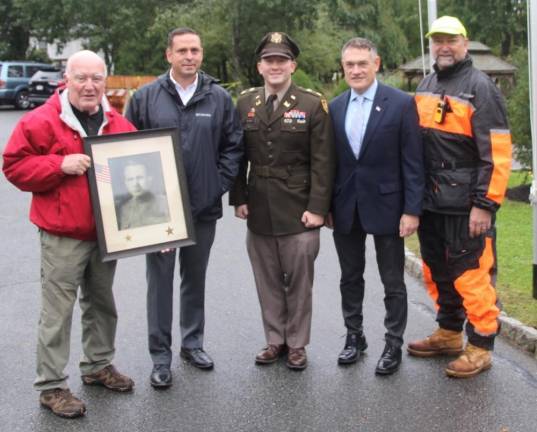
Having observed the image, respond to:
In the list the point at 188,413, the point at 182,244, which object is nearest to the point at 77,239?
the point at 182,244

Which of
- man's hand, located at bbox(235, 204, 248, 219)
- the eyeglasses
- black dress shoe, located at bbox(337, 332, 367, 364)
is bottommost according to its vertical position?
black dress shoe, located at bbox(337, 332, 367, 364)

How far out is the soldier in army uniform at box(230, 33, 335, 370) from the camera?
4945mm

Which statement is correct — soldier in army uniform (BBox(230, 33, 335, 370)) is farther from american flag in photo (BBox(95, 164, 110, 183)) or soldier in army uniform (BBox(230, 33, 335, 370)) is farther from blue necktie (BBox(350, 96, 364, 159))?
american flag in photo (BBox(95, 164, 110, 183))

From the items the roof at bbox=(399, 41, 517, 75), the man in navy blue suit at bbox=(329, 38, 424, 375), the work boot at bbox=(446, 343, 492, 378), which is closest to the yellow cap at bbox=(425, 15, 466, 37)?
the man in navy blue suit at bbox=(329, 38, 424, 375)

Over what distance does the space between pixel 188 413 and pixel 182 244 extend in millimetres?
990

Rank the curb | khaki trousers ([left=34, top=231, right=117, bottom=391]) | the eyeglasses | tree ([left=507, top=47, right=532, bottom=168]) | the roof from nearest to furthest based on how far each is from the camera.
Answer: the eyeglasses → khaki trousers ([left=34, top=231, right=117, bottom=391]) → the curb → tree ([left=507, top=47, right=532, bottom=168]) → the roof

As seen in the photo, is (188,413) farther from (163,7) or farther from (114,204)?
(163,7)

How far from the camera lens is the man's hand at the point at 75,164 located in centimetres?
416

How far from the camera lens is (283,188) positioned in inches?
199

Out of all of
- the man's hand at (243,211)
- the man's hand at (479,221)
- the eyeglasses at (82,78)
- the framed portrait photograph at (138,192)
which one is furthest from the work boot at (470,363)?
the eyeglasses at (82,78)

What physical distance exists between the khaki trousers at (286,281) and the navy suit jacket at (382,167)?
329mm

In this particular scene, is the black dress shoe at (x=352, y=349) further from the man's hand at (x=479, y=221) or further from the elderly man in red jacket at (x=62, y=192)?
the elderly man in red jacket at (x=62, y=192)

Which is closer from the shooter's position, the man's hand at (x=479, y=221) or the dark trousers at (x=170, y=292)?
the man's hand at (x=479, y=221)

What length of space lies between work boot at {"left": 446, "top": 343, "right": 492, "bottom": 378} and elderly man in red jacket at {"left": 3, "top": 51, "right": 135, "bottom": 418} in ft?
7.54
